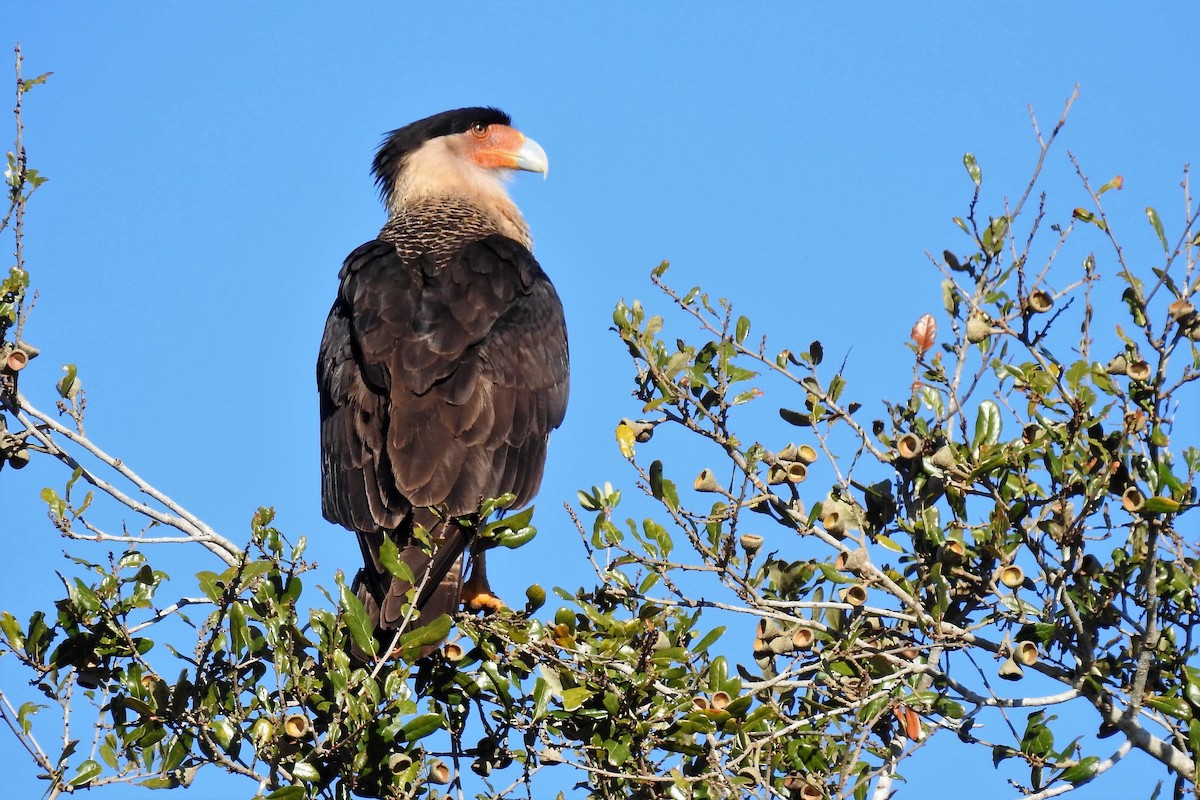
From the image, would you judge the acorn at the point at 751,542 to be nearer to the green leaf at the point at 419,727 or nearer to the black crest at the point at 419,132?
the green leaf at the point at 419,727

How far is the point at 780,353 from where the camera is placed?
3.90 metres

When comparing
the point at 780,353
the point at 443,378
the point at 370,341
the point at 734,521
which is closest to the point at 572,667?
the point at 734,521

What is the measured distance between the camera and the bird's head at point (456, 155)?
7.23 m

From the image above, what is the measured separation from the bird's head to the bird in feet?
2.56

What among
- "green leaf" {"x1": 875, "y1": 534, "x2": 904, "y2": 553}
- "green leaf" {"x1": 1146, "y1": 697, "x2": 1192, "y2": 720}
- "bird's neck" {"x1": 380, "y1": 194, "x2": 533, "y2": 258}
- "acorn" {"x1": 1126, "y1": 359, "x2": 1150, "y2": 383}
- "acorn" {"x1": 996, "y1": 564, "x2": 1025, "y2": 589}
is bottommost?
"green leaf" {"x1": 1146, "y1": 697, "x2": 1192, "y2": 720}

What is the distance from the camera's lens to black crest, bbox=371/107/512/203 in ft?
24.2

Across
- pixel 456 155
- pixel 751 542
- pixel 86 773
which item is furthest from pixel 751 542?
pixel 456 155

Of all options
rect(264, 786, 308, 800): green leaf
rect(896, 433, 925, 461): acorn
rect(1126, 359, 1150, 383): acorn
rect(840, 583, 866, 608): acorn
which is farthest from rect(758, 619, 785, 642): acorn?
rect(264, 786, 308, 800): green leaf

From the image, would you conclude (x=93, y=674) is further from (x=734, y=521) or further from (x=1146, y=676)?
(x=1146, y=676)

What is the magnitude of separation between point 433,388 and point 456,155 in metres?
2.78

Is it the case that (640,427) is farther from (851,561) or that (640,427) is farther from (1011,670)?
(1011,670)

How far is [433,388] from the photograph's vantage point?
16.1 feet

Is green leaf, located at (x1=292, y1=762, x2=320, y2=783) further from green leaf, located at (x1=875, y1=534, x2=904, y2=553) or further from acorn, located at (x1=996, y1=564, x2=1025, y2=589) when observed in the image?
acorn, located at (x1=996, y1=564, x2=1025, y2=589)

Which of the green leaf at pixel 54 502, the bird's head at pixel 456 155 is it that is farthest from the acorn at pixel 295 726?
the bird's head at pixel 456 155
